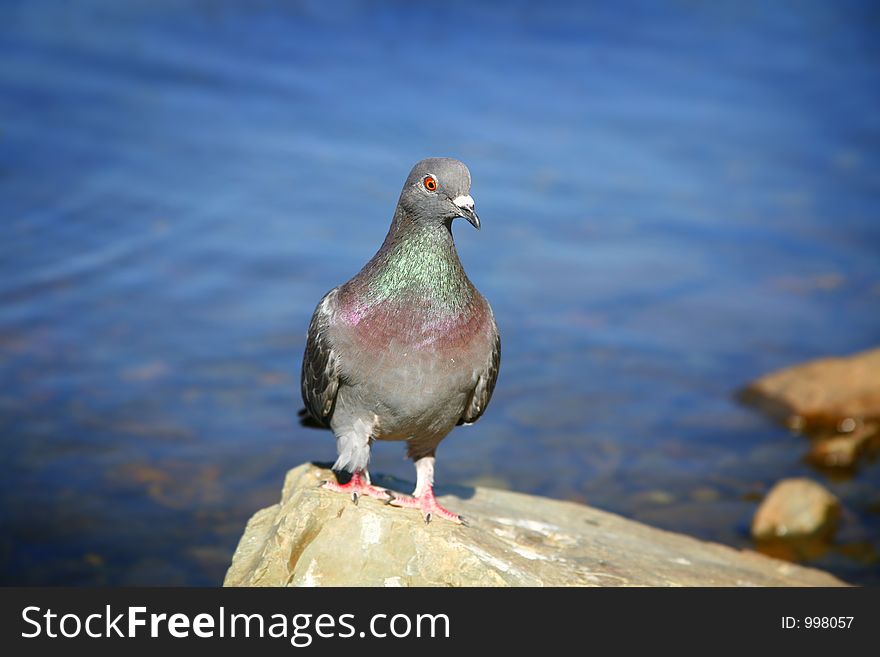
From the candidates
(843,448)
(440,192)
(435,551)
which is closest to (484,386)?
(435,551)

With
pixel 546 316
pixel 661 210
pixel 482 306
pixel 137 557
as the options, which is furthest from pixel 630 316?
pixel 482 306

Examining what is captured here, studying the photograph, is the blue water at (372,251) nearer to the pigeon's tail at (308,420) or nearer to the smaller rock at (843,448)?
the smaller rock at (843,448)

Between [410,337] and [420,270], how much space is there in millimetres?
413

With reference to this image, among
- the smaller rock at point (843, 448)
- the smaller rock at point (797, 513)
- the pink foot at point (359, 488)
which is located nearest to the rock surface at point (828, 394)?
the smaller rock at point (843, 448)

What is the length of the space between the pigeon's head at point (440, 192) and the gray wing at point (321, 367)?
35.4 inches

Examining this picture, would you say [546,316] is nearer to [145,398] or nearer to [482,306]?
[145,398]

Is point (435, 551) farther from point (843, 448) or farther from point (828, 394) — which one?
point (828, 394)

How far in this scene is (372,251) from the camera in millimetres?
16766

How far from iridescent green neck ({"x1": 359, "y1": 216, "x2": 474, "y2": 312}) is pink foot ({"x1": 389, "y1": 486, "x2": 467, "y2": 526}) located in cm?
129

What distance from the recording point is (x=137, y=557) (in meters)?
11.1

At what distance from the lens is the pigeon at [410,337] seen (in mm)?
6895

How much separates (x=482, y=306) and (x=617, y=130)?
1575 cm

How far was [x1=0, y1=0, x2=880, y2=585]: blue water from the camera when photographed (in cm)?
1253

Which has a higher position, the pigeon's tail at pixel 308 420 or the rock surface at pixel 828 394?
the rock surface at pixel 828 394
